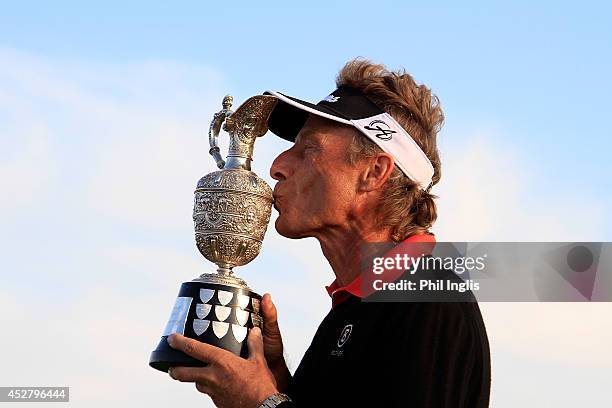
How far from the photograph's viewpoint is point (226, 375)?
494 centimetres

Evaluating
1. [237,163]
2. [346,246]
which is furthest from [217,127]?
[346,246]

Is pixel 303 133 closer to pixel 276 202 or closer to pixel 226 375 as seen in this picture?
pixel 276 202

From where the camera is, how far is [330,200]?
5.52 meters

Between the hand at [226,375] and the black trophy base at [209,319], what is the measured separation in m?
0.06

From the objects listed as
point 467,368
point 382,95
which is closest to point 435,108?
point 382,95

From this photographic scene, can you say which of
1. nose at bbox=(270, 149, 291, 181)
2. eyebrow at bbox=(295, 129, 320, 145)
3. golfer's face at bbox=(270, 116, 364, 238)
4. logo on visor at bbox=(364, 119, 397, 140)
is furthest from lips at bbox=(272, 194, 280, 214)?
logo on visor at bbox=(364, 119, 397, 140)

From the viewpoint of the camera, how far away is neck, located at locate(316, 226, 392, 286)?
552 cm

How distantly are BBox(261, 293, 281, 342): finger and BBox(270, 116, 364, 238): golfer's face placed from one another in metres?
0.39

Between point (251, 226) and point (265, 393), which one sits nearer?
point (265, 393)

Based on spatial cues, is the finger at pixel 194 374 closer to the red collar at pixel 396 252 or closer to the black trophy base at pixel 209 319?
the black trophy base at pixel 209 319

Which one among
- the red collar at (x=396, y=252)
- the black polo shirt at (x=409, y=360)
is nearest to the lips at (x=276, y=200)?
the red collar at (x=396, y=252)

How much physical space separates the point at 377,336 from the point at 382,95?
1640 millimetres

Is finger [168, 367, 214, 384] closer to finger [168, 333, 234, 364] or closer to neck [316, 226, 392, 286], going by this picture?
finger [168, 333, 234, 364]

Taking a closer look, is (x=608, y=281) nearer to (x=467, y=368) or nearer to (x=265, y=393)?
(x=467, y=368)
